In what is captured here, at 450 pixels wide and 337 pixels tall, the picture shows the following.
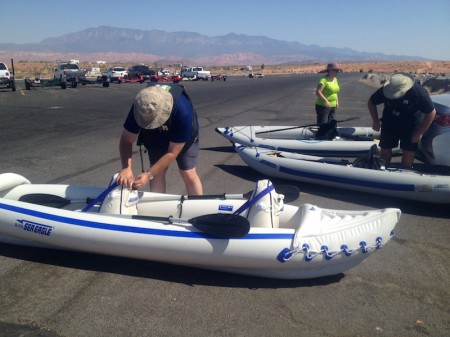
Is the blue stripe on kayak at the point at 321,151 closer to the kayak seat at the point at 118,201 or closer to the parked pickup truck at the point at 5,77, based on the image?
the kayak seat at the point at 118,201

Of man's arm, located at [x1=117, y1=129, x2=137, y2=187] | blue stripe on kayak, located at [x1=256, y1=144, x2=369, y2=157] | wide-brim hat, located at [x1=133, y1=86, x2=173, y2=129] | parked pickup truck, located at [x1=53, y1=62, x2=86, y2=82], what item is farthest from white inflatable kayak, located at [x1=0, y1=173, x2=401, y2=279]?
parked pickup truck, located at [x1=53, y1=62, x2=86, y2=82]

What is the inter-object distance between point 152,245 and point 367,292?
1.85 m

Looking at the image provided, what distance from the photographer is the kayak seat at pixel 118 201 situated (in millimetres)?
4113

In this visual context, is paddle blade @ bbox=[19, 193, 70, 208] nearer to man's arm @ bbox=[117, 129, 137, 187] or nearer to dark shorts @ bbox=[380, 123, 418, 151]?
man's arm @ bbox=[117, 129, 137, 187]

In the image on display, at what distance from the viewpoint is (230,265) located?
3680mm

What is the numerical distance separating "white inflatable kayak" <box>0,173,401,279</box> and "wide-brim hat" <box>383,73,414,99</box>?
2370 millimetres

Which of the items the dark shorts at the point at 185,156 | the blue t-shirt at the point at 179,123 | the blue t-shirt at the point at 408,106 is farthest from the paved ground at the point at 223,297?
the blue t-shirt at the point at 408,106

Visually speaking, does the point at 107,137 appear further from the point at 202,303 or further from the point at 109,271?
the point at 202,303

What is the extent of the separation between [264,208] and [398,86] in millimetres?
2971

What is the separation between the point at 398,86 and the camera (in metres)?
5.67

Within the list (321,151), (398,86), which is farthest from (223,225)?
(321,151)

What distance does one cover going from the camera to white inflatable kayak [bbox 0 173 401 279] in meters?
3.61

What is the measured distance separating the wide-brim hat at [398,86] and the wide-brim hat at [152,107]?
10.6 ft

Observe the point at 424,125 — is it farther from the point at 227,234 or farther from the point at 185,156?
the point at 227,234
